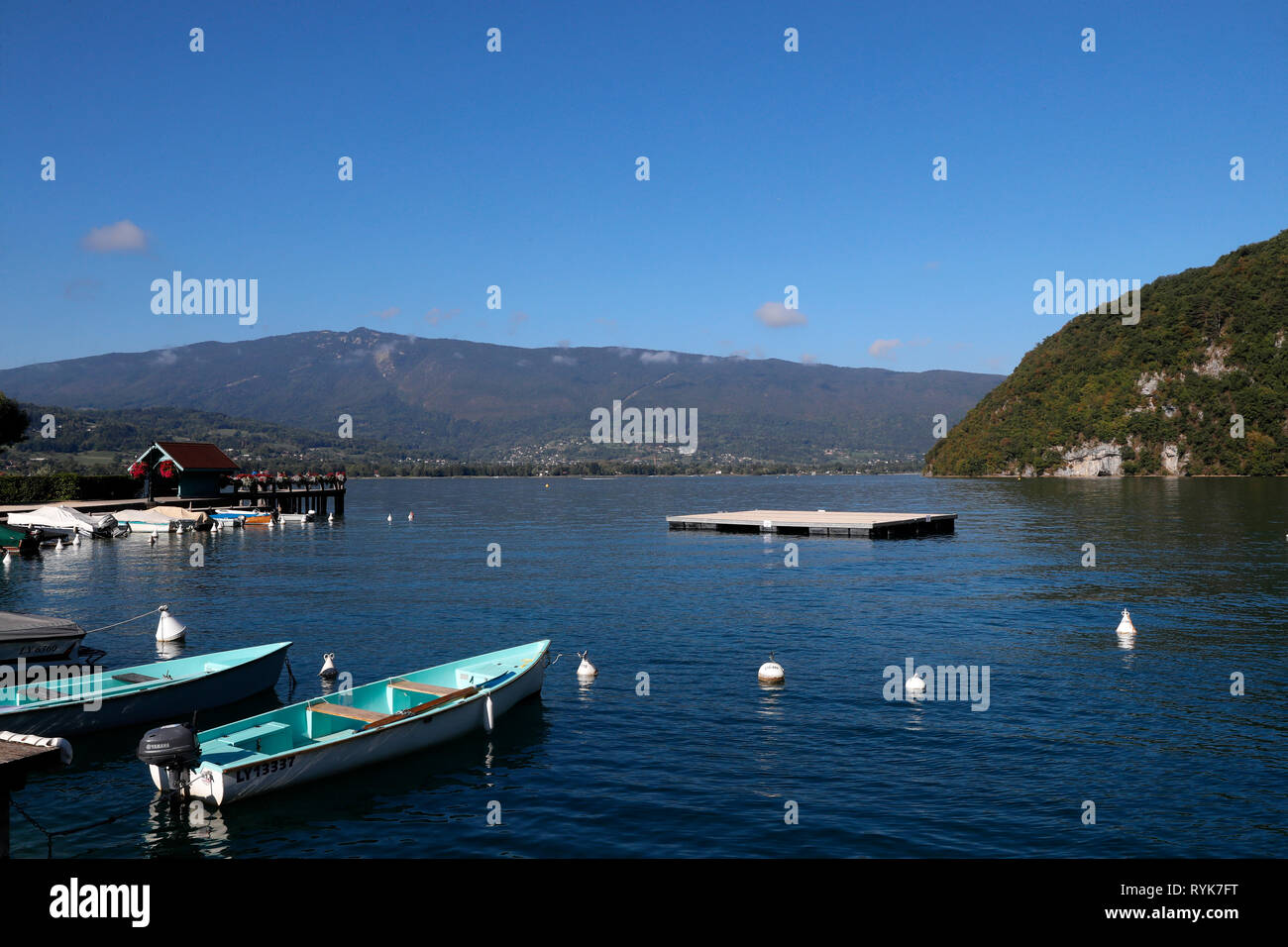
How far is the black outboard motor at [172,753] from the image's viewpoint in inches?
670

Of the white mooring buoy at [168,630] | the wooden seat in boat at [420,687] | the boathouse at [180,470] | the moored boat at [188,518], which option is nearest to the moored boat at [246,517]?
the moored boat at [188,518]

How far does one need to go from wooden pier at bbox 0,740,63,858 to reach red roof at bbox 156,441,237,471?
9371 cm

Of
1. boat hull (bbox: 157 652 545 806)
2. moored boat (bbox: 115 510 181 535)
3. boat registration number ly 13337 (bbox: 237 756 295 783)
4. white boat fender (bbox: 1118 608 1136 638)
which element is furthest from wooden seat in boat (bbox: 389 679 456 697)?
moored boat (bbox: 115 510 181 535)

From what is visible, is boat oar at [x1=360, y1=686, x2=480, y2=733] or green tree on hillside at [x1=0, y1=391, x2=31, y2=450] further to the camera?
green tree on hillside at [x1=0, y1=391, x2=31, y2=450]

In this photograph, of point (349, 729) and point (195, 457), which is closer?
point (349, 729)

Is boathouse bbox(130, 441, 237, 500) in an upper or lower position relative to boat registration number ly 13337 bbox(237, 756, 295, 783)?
upper

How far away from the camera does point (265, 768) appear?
18.0 metres

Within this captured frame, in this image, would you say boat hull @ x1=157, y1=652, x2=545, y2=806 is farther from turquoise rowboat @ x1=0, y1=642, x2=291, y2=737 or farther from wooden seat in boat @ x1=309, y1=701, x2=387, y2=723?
turquoise rowboat @ x1=0, y1=642, x2=291, y2=737

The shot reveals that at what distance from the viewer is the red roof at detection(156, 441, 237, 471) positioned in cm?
9744

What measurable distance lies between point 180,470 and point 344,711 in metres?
87.8

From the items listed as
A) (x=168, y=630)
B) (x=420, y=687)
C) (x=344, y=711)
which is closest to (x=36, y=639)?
(x=168, y=630)

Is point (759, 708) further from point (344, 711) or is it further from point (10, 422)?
point (10, 422)

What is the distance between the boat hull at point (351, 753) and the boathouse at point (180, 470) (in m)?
87.0

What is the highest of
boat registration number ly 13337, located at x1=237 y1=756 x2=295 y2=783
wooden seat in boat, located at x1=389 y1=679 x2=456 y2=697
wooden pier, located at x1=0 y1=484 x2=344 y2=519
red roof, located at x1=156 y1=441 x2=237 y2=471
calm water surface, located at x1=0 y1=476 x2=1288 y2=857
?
red roof, located at x1=156 y1=441 x2=237 y2=471
